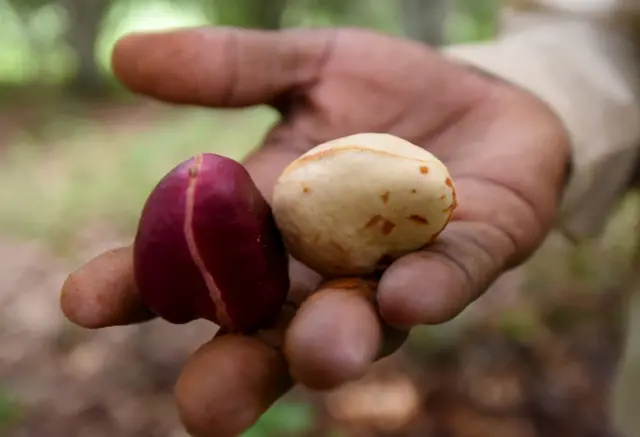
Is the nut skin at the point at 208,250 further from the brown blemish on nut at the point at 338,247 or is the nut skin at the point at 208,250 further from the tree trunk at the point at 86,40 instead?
the tree trunk at the point at 86,40

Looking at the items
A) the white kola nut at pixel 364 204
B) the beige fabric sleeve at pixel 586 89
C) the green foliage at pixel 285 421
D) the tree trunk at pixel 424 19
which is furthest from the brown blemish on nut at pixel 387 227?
the tree trunk at pixel 424 19

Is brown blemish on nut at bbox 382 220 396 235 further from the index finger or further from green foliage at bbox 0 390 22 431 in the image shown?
green foliage at bbox 0 390 22 431

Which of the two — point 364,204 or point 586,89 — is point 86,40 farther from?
point 364,204

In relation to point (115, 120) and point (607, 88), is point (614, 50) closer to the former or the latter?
point (607, 88)

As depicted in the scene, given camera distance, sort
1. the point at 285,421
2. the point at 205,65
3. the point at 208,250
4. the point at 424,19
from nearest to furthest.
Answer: the point at 208,250 → the point at 205,65 → the point at 285,421 → the point at 424,19

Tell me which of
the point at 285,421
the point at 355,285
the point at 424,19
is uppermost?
the point at 355,285

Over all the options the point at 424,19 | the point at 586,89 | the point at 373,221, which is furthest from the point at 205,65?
the point at 424,19
